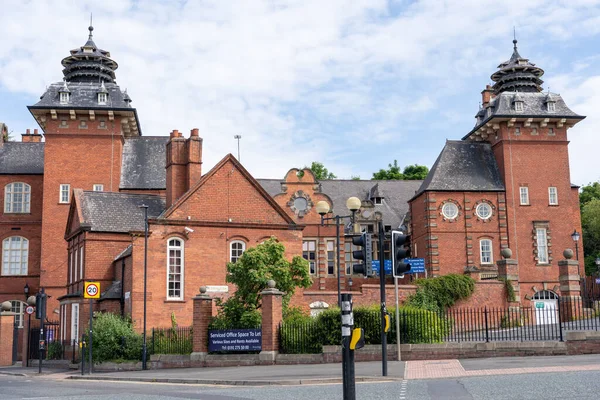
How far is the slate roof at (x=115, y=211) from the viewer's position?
38188 mm

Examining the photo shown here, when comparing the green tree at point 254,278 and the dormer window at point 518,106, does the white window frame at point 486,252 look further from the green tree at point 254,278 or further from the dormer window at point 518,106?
the green tree at point 254,278

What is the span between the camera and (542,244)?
4806 centimetres

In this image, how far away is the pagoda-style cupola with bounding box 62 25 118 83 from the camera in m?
51.4

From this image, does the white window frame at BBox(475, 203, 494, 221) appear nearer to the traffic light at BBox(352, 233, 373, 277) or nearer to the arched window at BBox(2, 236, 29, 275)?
the arched window at BBox(2, 236, 29, 275)

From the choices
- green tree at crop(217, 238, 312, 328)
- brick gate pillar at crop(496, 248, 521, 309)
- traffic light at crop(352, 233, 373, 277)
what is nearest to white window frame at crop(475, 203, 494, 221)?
brick gate pillar at crop(496, 248, 521, 309)

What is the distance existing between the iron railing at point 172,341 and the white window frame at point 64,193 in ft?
68.5

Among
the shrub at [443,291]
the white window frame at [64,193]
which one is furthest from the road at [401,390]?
the white window frame at [64,193]

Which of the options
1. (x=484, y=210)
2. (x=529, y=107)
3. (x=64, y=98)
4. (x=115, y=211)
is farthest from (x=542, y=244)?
(x=64, y=98)

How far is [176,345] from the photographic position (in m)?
29.6

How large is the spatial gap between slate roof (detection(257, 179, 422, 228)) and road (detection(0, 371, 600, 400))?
35904 mm

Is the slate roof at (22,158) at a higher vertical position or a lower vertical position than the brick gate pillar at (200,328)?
higher

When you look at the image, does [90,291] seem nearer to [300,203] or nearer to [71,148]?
[71,148]

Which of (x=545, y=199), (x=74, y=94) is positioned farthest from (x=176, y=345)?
(x=545, y=199)

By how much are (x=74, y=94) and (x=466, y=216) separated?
90.4 feet
